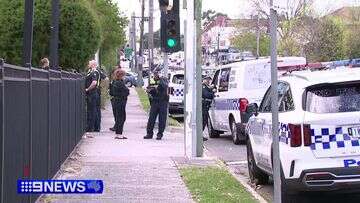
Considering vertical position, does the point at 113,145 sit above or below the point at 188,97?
below

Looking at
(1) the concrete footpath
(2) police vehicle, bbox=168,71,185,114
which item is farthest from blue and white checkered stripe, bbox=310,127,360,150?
(2) police vehicle, bbox=168,71,185,114

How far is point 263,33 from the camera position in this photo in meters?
77.9

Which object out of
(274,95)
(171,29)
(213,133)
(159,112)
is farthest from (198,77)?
(274,95)

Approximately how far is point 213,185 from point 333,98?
104 inches

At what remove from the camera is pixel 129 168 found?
12.2 m

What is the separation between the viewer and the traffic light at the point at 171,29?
1534 centimetres

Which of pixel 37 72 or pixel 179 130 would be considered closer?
pixel 37 72

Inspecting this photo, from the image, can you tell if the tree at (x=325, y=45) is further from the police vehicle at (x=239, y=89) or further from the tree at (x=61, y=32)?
the tree at (x=61, y=32)

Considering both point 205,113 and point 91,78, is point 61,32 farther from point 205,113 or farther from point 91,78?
point 205,113

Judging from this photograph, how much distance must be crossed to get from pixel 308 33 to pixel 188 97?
1752 inches

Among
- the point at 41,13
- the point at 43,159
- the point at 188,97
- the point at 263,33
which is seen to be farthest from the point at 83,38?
the point at 263,33

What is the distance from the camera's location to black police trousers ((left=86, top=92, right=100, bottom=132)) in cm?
1836

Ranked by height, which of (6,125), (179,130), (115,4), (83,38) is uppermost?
(115,4)

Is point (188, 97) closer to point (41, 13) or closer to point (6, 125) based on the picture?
point (41, 13)
